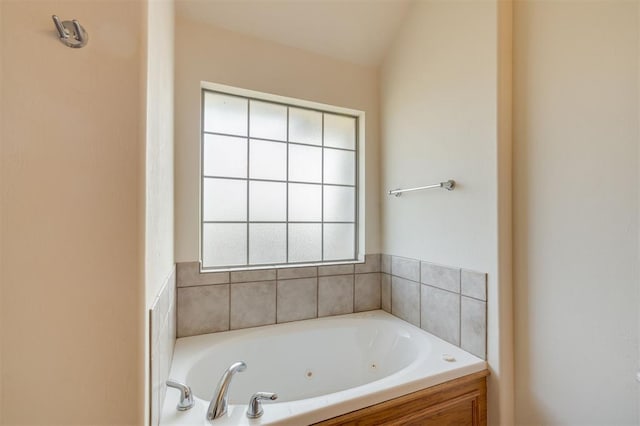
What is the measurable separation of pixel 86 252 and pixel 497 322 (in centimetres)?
163

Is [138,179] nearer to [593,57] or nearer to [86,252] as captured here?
[86,252]

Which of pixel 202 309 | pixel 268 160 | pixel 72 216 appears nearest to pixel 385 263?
pixel 268 160

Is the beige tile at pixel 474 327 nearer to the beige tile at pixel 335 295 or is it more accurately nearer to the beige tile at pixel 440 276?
the beige tile at pixel 440 276

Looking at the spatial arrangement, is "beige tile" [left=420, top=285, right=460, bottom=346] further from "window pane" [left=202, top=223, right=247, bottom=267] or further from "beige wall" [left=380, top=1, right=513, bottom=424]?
"window pane" [left=202, top=223, right=247, bottom=267]

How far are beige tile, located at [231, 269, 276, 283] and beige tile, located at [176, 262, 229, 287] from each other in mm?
79

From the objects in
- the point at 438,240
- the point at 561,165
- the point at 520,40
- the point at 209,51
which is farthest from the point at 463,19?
the point at 209,51

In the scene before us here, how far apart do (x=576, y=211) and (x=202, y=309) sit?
194 cm

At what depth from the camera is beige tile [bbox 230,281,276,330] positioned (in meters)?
1.79

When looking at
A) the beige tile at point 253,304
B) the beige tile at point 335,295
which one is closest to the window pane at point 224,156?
the beige tile at point 253,304

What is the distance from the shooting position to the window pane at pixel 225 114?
6.12 ft

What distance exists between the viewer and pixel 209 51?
5.78 ft

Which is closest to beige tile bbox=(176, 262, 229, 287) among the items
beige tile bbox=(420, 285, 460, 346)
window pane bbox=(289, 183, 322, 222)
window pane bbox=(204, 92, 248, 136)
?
window pane bbox=(289, 183, 322, 222)

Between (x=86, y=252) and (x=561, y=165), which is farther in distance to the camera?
(x=561, y=165)

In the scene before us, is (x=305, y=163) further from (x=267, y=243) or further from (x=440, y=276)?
(x=440, y=276)
